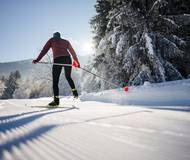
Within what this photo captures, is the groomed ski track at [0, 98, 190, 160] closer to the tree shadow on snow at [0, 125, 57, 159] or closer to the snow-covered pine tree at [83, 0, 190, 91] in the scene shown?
the tree shadow on snow at [0, 125, 57, 159]

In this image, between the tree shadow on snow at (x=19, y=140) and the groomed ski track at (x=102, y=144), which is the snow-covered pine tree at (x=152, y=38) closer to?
the groomed ski track at (x=102, y=144)

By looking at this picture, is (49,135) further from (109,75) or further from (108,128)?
(109,75)

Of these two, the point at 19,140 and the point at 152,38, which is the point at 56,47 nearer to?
the point at 19,140

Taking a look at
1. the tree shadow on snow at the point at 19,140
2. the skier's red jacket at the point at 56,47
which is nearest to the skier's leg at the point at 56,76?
the skier's red jacket at the point at 56,47

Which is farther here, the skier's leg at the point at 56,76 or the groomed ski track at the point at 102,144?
the skier's leg at the point at 56,76

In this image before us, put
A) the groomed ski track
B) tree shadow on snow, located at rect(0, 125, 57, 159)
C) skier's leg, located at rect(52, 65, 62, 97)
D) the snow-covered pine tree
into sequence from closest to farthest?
the groomed ski track, tree shadow on snow, located at rect(0, 125, 57, 159), skier's leg, located at rect(52, 65, 62, 97), the snow-covered pine tree

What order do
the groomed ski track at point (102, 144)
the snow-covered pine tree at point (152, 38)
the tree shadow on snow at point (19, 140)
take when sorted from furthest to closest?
1. the snow-covered pine tree at point (152, 38)
2. the tree shadow on snow at point (19, 140)
3. the groomed ski track at point (102, 144)

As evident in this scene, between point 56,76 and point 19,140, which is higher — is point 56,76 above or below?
above

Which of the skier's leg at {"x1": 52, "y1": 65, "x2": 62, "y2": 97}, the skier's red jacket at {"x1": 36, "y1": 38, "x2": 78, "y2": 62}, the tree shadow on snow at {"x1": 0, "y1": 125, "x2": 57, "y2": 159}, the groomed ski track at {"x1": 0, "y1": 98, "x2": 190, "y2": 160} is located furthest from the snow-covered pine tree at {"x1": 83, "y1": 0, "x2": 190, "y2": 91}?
the tree shadow on snow at {"x1": 0, "y1": 125, "x2": 57, "y2": 159}

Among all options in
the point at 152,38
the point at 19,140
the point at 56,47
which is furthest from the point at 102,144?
the point at 152,38

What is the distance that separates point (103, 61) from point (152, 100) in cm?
794

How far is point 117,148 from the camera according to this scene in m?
1.10

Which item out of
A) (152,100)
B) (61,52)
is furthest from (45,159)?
(61,52)

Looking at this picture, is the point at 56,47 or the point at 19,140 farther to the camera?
the point at 56,47
